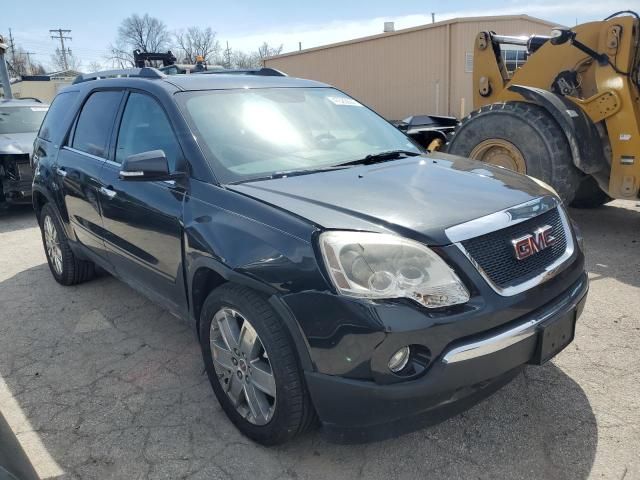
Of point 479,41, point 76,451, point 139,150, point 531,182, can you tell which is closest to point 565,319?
point 531,182

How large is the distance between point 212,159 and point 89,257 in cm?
205

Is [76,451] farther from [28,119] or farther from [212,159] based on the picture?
[28,119]

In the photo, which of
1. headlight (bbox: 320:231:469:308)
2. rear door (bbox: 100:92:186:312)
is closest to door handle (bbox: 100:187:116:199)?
rear door (bbox: 100:92:186:312)

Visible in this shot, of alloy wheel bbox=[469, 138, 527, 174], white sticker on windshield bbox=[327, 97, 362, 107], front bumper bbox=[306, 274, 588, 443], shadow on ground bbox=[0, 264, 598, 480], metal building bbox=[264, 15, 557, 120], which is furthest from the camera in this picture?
metal building bbox=[264, 15, 557, 120]

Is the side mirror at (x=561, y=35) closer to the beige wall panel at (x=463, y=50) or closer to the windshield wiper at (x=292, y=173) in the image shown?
the windshield wiper at (x=292, y=173)

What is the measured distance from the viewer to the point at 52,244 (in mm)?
4980

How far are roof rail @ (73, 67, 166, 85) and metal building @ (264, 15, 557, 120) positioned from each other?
13228 millimetres

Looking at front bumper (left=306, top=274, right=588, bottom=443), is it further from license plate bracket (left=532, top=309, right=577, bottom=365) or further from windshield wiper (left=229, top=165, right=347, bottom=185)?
windshield wiper (left=229, top=165, right=347, bottom=185)

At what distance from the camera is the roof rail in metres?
3.55

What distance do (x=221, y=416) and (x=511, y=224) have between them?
5.84ft

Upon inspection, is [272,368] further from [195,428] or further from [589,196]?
[589,196]

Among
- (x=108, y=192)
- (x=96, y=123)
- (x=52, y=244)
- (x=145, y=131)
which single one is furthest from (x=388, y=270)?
(x=52, y=244)

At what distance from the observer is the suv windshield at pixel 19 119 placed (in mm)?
8922

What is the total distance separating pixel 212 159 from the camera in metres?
2.79
